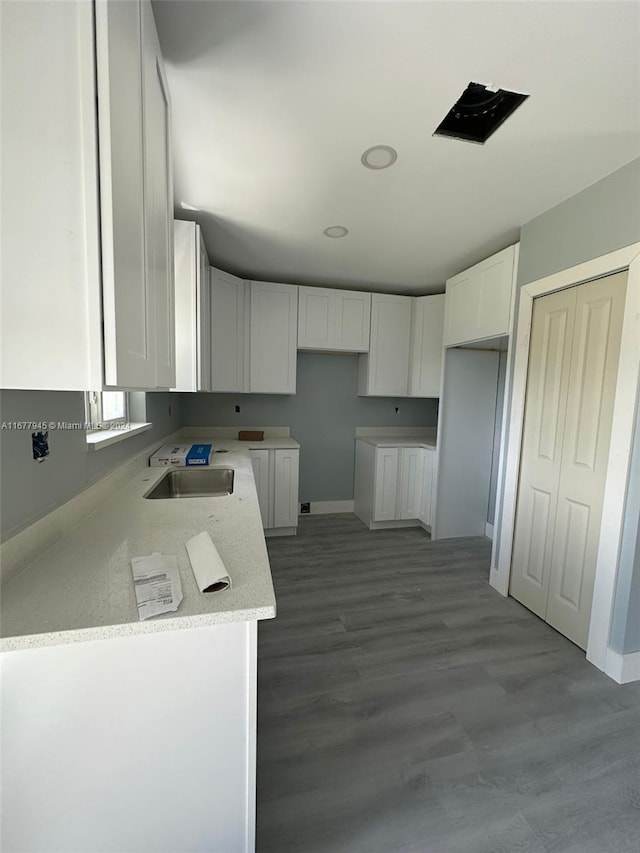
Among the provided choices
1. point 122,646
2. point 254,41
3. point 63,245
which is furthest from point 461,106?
point 122,646

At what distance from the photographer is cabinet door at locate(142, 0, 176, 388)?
83 centimetres

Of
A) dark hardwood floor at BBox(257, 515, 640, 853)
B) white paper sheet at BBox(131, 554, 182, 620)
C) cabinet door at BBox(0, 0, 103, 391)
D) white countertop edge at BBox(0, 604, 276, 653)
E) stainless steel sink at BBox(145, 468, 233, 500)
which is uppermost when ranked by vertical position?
cabinet door at BBox(0, 0, 103, 391)

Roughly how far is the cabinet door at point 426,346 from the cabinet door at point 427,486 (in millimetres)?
649

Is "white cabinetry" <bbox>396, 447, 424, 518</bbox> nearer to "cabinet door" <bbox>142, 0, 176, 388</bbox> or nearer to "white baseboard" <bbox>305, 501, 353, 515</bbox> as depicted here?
"white baseboard" <bbox>305, 501, 353, 515</bbox>

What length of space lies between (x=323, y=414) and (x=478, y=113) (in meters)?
2.73

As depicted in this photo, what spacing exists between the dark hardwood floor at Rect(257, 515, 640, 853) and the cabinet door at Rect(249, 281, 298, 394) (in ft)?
6.09

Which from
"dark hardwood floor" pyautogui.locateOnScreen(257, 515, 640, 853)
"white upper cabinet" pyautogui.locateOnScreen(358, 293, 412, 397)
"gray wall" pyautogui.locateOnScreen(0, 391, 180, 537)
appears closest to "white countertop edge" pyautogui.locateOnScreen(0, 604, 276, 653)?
"gray wall" pyautogui.locateOnScreen(0, 391, 180, 537)

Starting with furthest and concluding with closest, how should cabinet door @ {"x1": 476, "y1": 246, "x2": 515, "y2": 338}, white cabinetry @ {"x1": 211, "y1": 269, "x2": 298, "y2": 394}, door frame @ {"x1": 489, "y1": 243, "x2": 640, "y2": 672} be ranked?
white cabinetry @ {"x1": 211, "y1": 269, "x2": 298, "y2": 394} < cabinet door @ {"x1": 476, "y1": 246, "x2": 515, "y2": 338} < door frame @ {"x1": 489, "y1": 243, "x2": 640, "y2": 672}

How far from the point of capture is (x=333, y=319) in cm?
330

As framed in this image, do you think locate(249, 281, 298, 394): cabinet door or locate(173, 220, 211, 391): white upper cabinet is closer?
locate(173, 220, 211, 391): white upper cabinet

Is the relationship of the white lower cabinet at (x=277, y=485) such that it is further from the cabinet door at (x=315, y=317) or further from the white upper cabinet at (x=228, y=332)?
the cabinet door at (x=315, y=317)

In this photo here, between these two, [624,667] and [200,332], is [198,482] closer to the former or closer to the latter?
[200,332]

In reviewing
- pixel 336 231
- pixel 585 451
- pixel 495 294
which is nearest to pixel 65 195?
pixel 336 231

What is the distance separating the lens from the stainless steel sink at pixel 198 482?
200cm
